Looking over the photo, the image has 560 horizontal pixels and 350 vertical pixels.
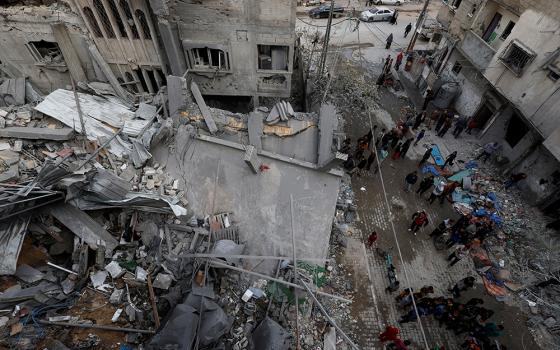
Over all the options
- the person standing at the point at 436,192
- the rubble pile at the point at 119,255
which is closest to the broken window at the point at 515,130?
the person standing at the point at 436,192

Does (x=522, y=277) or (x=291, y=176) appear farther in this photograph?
(x=522, y=277)

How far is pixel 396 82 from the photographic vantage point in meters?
21.4

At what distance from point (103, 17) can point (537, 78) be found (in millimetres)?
19461

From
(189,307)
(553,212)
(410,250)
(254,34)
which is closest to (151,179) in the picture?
(189,307)

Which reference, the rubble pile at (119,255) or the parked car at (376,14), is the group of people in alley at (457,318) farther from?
the parked car at (376,14)

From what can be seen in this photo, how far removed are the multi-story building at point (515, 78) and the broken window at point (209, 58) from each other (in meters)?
14.4

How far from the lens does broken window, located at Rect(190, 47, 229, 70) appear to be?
13.1 m

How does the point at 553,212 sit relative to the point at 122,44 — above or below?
below

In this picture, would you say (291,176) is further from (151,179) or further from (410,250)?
(410,250)

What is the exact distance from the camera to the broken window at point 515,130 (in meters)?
15.3

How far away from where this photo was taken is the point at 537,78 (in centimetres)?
1364

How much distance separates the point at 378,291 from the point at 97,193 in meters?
10.5

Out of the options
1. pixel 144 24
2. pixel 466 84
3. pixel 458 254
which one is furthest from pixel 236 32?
pixel 466 84

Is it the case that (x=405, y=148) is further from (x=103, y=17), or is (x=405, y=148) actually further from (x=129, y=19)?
(x=103, y=17)
